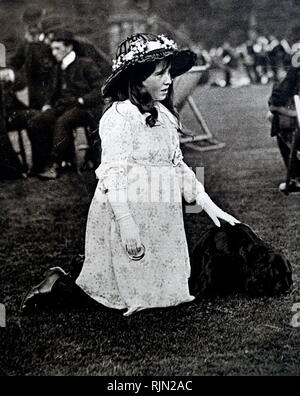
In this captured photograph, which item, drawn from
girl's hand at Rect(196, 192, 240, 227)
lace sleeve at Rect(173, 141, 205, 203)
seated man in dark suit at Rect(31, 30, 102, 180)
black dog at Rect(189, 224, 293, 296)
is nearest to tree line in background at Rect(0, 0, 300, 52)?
seated man in dark suit at Rect(31, 30, 102, 180)

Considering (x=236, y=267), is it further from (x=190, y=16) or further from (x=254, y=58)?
(x=190, y=16)

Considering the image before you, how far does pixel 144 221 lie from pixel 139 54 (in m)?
0.95

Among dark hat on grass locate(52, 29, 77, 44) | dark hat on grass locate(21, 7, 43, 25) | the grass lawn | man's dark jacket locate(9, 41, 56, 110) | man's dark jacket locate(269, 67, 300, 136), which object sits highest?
dark hat on grass locate(21, 7, 43, 25)

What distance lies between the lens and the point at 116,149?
11.8 ft

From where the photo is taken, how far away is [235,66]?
407 cm

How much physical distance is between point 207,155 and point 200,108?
29 centimetres

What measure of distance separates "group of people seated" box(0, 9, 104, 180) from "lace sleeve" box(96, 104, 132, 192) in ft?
0.80

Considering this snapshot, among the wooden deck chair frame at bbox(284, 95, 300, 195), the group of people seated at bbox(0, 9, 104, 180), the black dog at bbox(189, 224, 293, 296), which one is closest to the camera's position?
the black dog at bbox(189, 224, 293, 296)

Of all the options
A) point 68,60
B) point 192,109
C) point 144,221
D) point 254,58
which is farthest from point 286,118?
point 68,60

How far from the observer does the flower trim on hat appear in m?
3.60

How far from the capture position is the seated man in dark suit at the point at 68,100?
3.87m

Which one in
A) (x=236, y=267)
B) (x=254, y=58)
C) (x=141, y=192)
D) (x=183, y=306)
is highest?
(x=254, y=58)

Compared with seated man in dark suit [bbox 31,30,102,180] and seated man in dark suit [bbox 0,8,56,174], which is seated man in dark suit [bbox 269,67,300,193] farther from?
seated man in dark suit [bbox 0,8,56,174]

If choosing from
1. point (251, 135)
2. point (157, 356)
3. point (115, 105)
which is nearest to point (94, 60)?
point (115, 105)
